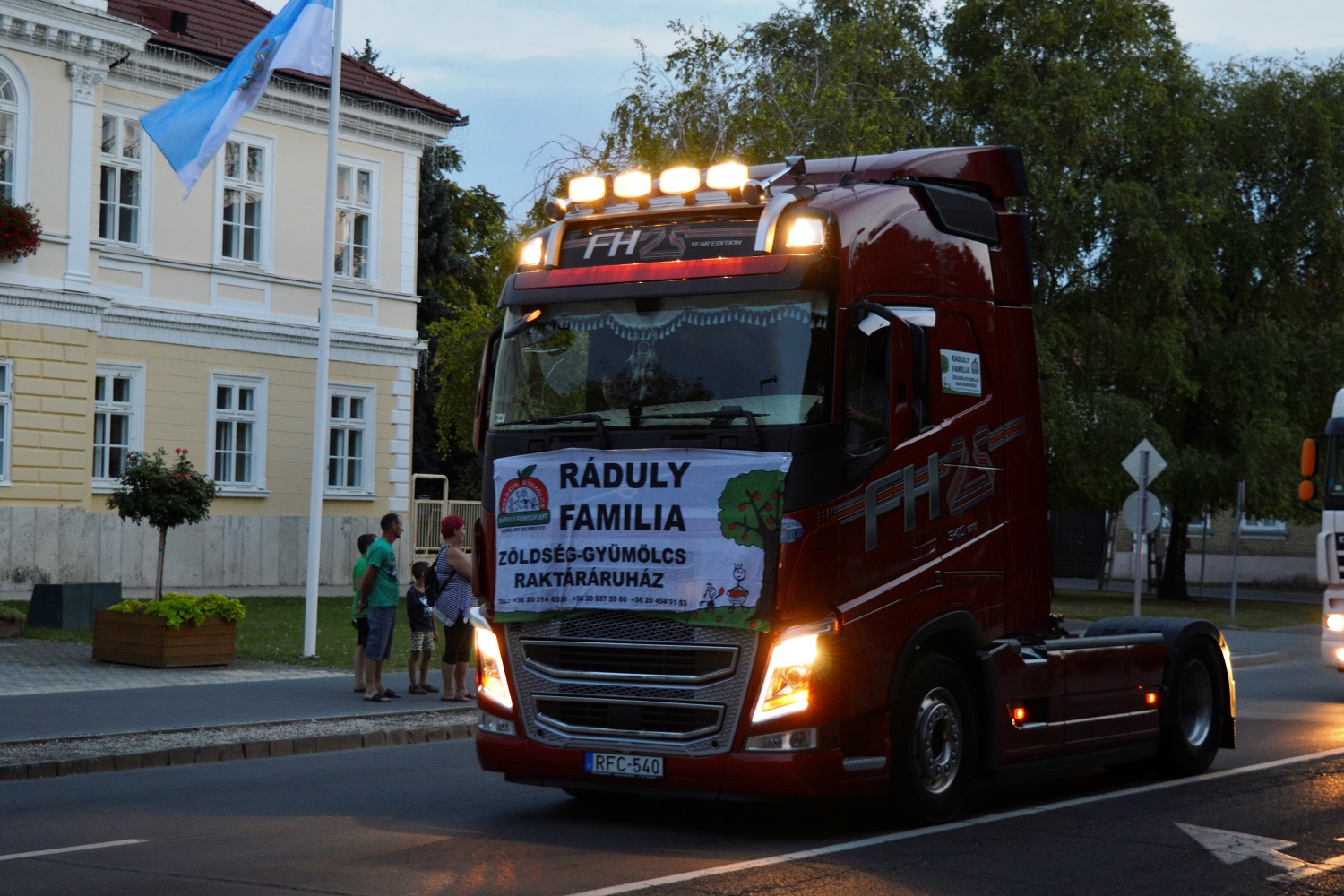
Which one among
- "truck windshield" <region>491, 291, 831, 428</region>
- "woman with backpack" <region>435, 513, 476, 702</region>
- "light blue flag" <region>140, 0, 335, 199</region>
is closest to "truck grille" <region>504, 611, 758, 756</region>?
"truck windshield" <region>491, 291, 831, 428</region>

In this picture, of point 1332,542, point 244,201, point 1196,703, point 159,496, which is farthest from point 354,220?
point 1196,703

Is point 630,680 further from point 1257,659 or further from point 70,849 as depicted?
point 1257,659

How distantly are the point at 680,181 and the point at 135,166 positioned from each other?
23.9 metres

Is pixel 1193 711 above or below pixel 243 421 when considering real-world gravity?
below

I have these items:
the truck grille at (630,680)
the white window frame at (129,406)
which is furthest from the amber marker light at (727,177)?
the white window frame at (129,406)

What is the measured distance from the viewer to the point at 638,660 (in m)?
8.56

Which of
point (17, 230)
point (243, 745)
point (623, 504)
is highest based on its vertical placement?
point (17, 230)

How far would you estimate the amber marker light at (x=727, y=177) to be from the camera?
29.4 ft

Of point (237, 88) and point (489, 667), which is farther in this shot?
point (237, 88)

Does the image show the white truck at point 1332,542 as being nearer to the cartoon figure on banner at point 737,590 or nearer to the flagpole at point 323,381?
the cartoon figure on banner at point 737,590

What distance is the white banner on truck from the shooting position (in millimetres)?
8320

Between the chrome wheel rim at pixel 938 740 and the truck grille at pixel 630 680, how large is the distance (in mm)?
1191

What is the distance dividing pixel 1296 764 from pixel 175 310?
23.8m

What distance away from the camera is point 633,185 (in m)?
9.41
